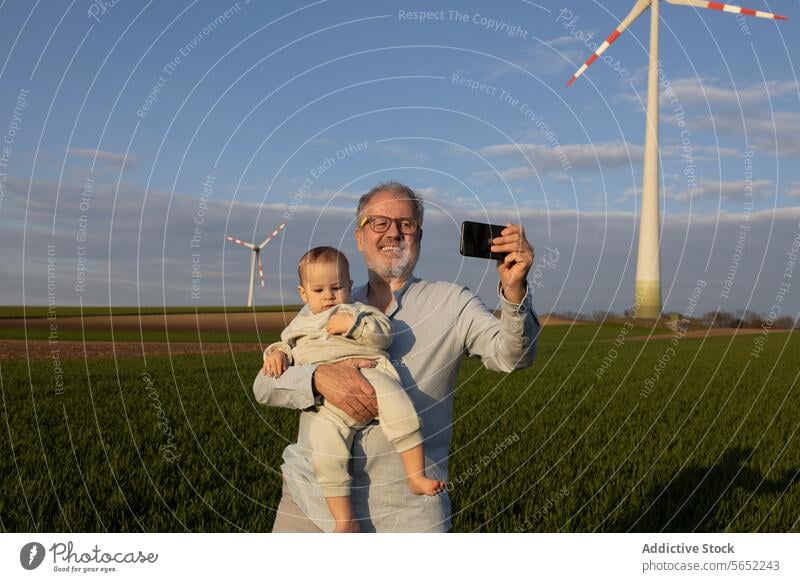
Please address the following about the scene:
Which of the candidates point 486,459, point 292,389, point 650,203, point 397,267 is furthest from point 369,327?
point 650,203

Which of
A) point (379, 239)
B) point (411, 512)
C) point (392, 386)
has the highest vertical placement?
point (379, 239)

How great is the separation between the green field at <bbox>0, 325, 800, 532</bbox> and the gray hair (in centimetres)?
522

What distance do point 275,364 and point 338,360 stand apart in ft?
1.42

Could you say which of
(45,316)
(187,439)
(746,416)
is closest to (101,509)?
(187,439)

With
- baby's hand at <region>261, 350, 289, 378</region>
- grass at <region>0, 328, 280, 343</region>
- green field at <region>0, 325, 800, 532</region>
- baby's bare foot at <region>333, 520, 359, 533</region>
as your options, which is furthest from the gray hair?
grass at <region>0, 328, 280, 343</region>

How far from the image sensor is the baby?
17.6ft

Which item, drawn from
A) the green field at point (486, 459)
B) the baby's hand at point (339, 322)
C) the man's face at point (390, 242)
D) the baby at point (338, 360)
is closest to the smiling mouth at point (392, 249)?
the man's face at point (390, 242)

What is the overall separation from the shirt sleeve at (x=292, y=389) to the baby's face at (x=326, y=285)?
461mm

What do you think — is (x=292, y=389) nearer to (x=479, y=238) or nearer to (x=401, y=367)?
(x=401, y=367)

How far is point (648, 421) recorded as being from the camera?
62.6 ft

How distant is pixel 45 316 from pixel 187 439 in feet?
189

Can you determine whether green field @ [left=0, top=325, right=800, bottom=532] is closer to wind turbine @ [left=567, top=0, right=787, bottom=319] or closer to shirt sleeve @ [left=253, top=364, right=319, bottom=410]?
shirt sleeve @ [left=253, top=364, right=319, bottom=410]
